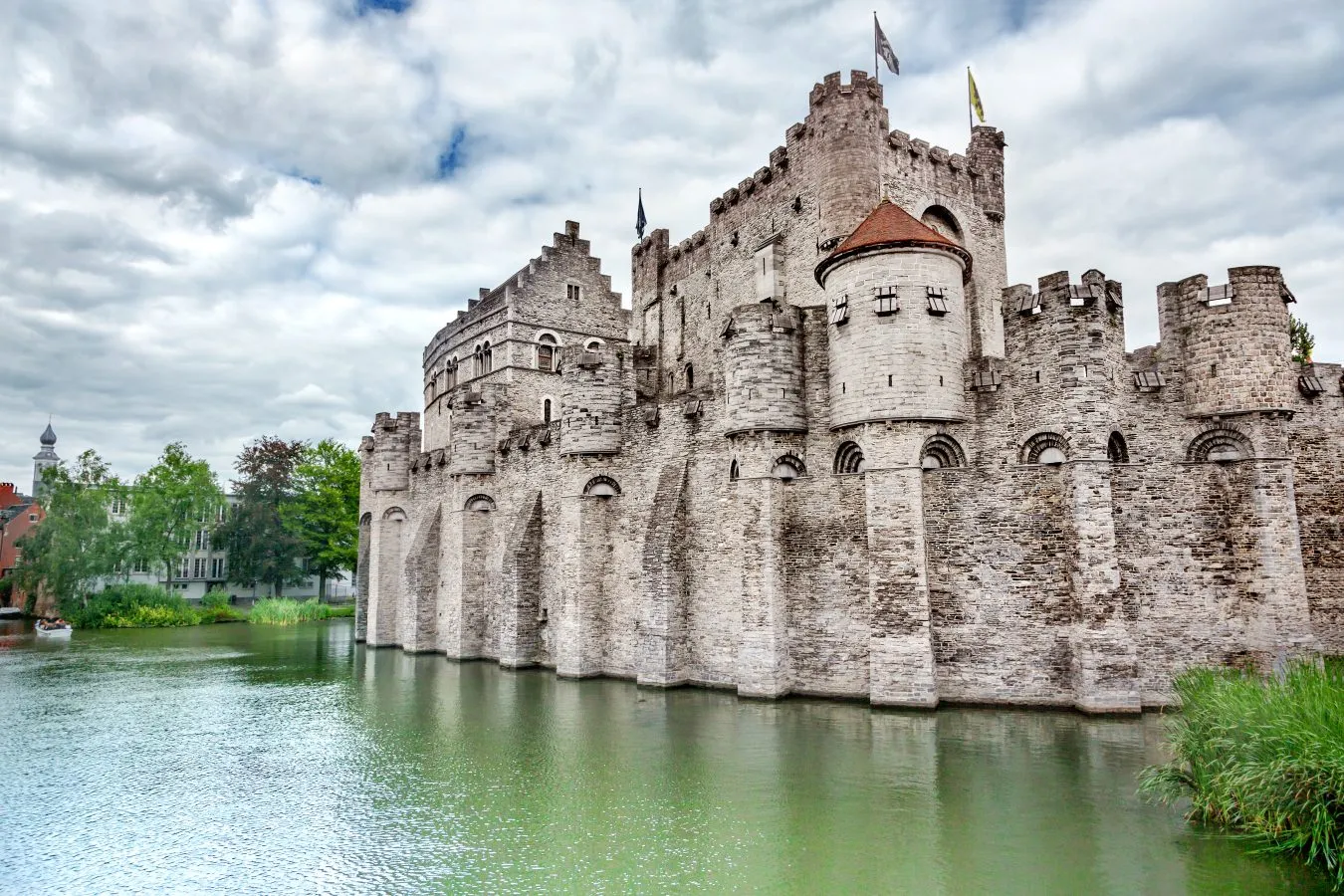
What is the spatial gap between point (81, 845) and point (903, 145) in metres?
24.0

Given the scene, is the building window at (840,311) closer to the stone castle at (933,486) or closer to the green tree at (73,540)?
the stone castle at (933,486)

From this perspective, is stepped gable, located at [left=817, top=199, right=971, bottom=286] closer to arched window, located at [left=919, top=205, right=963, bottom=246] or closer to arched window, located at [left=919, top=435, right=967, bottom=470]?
arched window, located at [left=919, top=435, right=967, bottom=470]

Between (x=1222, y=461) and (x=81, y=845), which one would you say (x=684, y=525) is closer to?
(x=1222, y=461)

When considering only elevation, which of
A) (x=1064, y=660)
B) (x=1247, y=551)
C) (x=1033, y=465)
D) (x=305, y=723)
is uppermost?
(x=1033, y=465)

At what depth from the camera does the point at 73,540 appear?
44406mm

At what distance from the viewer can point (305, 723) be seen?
16.7m

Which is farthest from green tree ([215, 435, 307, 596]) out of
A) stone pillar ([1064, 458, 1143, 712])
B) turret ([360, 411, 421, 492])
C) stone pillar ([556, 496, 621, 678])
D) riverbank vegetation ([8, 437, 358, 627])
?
stone pillar ([1064, 458, 1143, 712])

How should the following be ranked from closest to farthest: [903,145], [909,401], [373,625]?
[909,401] → [903,145] → [373,625]

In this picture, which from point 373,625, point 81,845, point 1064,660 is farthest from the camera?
point 373,625

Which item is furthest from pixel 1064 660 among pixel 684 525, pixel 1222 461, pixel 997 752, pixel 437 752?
pixel 437 752

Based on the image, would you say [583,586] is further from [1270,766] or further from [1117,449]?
[1270,766]

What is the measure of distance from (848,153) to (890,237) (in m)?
6.57

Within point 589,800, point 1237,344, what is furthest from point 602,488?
point 1237,344

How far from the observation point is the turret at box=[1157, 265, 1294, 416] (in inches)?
619
